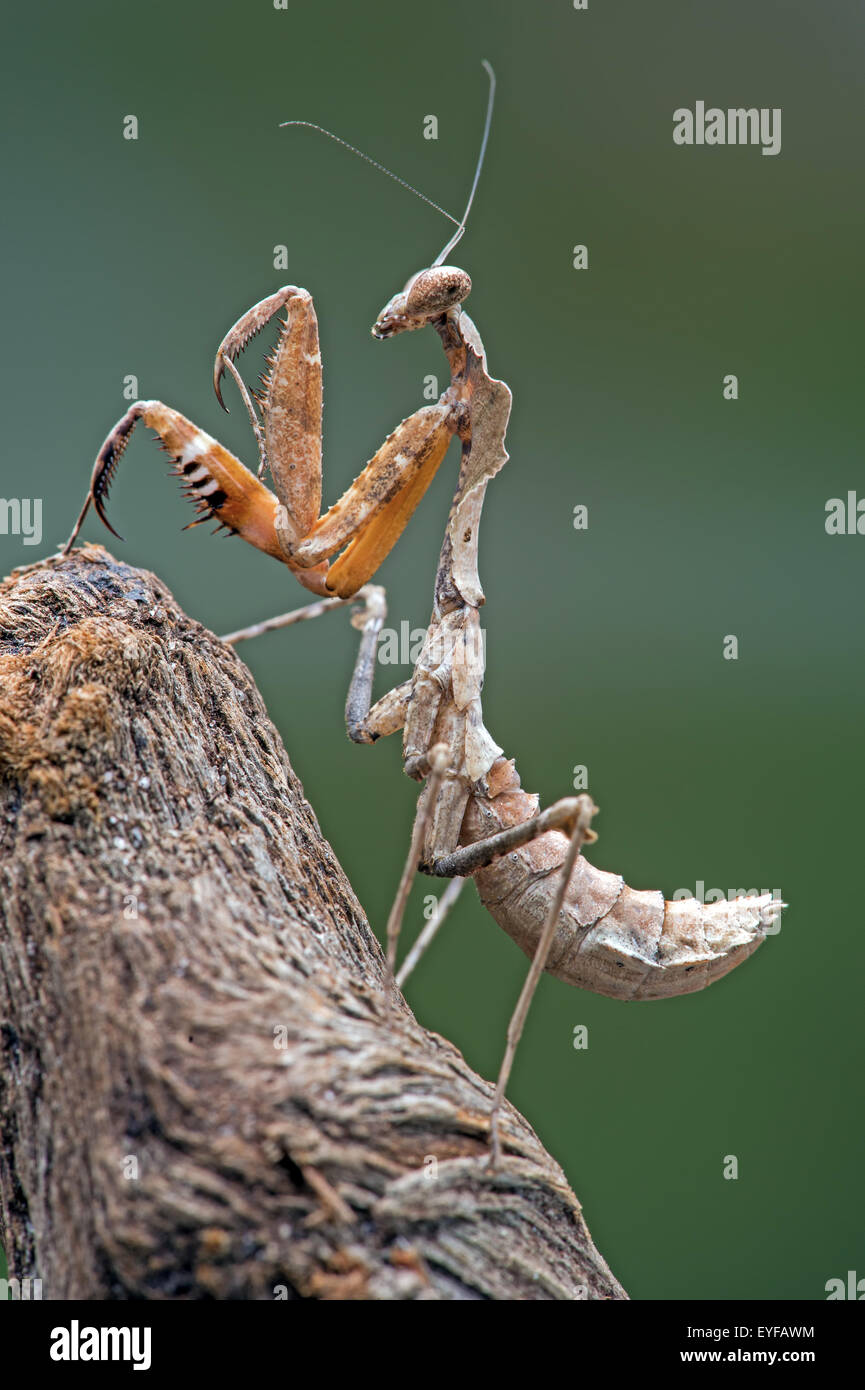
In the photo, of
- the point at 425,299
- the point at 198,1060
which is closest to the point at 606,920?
the point at 198,1060

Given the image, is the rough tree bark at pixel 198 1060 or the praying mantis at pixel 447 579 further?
the praying mantis at pixel 447 579

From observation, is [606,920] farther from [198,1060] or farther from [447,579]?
[198,1060]

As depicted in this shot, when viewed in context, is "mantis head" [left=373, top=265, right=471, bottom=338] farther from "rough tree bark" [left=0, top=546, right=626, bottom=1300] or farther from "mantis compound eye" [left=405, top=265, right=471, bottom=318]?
"rough tree bark" [left=0, top=546, right=626, bottom=1300]

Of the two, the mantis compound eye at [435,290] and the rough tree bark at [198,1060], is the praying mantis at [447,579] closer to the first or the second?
the mantis compound eye at [435,290]

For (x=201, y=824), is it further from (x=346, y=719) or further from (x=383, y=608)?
(x=383, y=608)

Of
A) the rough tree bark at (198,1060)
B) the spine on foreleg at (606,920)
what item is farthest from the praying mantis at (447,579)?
the rough tree bark at (198,1060)
